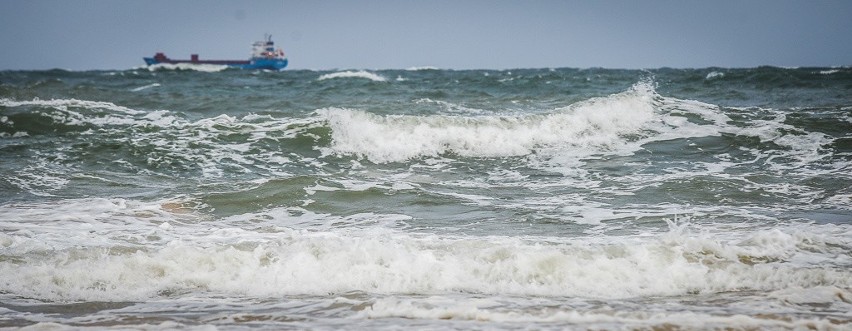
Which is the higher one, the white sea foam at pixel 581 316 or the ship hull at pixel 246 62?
the ship hull at pixel 246 62

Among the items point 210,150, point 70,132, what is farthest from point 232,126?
point 70,132

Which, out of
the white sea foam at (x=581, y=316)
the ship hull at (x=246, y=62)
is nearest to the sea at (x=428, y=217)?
the white sea foam at (x=581, y=316)

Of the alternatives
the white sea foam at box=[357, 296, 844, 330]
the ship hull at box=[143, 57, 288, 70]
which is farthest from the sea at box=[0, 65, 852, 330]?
the ship hull at box=[143, 57, 288, 70]

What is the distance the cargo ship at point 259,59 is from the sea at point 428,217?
52.6 metres

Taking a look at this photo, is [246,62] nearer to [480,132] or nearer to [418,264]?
[480,132]

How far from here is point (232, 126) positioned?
14.1 meters

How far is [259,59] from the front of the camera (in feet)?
229

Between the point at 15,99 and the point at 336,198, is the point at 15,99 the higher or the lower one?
the higher one

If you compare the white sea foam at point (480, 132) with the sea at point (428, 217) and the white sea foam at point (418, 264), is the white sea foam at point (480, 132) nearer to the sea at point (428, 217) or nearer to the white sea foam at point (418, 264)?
the sea at point (428, 217)

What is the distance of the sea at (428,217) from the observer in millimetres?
4383

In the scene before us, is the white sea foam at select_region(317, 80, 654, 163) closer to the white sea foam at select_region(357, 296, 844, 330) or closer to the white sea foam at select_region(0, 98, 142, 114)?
the white sea foam at select_region(0, 98, 142, 114)

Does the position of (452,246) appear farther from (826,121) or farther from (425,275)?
(826,121)

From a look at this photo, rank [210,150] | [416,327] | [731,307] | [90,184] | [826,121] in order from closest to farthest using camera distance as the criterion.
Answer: [416,327], [731,307], [90,184], [210,150], [826,121]

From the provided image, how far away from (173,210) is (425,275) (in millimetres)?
3829
